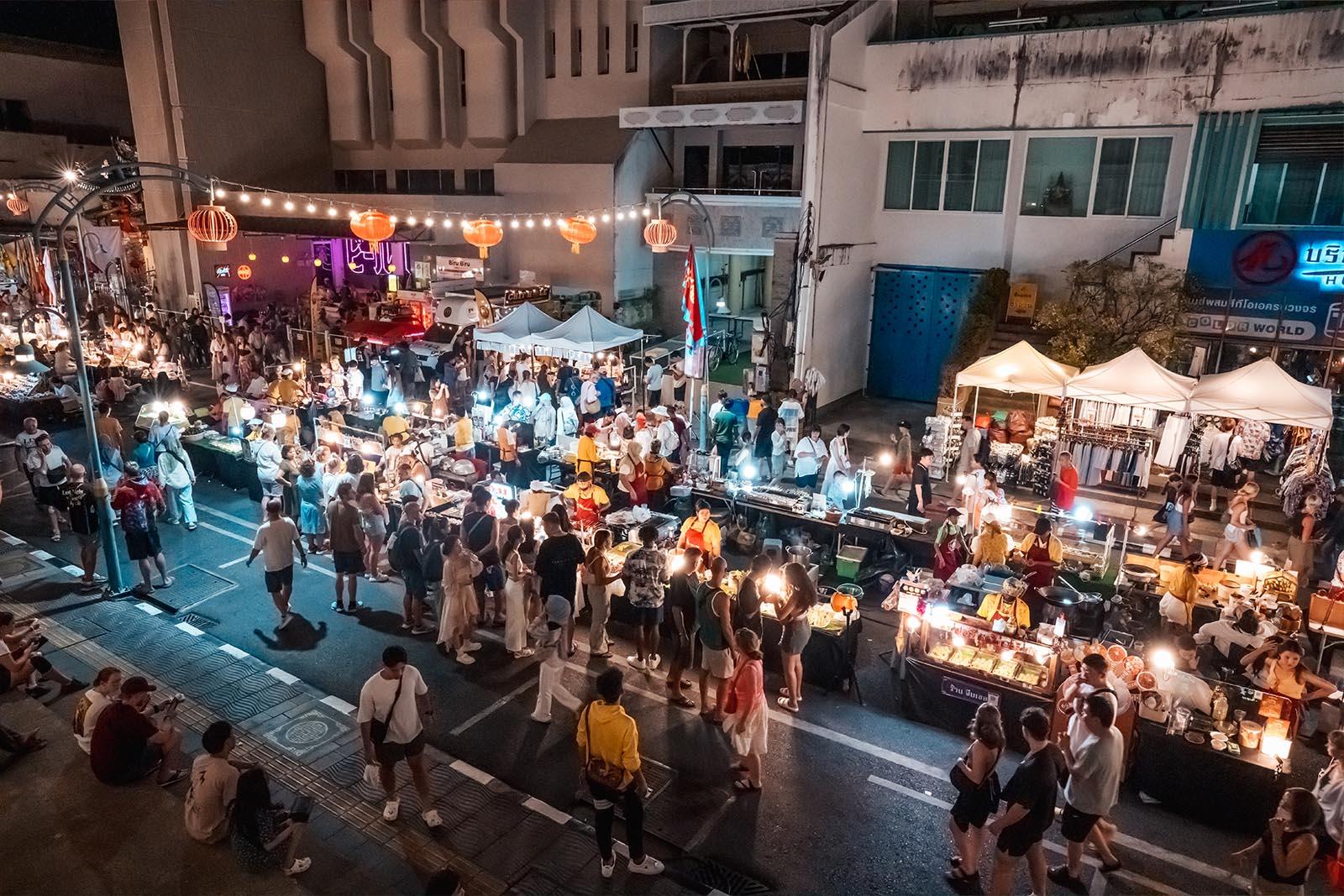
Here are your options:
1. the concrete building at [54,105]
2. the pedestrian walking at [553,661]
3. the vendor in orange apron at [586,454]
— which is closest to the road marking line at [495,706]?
the pedestrian walking at [553,661]

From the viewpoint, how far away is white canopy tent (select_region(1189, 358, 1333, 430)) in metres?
13.1

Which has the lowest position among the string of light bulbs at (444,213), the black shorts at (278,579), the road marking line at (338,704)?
the road marking line at (338,704)

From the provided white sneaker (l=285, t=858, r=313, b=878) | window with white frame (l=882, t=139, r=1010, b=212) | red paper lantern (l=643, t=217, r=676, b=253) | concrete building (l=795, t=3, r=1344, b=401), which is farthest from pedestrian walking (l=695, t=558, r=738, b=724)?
window with white frame (l=882, t=139, r=1010, b=212)

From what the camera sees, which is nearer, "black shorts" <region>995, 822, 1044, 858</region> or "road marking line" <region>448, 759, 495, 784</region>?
"black shorts" <region>995, 822, 1044, 858</region>

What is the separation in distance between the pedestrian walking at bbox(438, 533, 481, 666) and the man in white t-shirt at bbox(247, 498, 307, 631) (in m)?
2.04

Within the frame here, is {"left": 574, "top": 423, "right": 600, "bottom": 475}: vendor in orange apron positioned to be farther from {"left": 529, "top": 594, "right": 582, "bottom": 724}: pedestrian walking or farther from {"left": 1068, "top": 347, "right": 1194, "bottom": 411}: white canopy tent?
{"left": 1068, "top": 347, "right": 1194, "bottom": 411}: white canopy tent

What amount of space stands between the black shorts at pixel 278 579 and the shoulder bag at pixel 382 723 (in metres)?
4.33

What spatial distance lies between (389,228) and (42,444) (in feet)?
23.1

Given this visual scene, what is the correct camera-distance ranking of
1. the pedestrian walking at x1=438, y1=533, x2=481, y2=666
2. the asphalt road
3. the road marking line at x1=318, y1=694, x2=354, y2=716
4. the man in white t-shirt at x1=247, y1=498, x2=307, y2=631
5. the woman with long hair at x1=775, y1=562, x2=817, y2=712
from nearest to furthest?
the asphalt road, the woman with long hair at x1=775, y1=562, x2=817, y2=712, the road marking line at x1=318, y1=694, x2=354, y2=716, the pedestrian walking at x1=438, y1=533, x2=481, y2=666, the man in white t-shirt at x1=247, y1=498, x2=307, y2=631

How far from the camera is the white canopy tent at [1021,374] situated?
14617 mm

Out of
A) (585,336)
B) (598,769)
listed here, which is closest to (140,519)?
(598,769)

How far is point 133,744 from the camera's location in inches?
277

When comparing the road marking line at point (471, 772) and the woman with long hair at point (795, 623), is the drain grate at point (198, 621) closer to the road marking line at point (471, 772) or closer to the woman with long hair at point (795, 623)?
the road marking line at point (471, 772)

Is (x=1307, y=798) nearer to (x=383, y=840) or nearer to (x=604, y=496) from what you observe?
(x=383, y=840)
